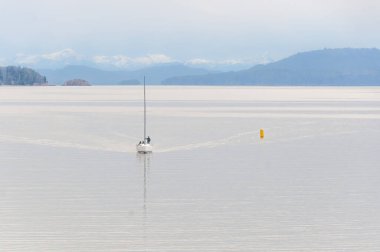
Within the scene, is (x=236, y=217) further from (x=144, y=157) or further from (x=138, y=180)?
(x=144, y=157)

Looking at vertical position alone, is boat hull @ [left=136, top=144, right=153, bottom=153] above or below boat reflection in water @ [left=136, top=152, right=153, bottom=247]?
above

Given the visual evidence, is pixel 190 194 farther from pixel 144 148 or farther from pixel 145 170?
pixel 144 148

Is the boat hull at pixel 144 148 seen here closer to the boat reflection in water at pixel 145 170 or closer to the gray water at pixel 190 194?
the boat reflection in water at pixel 145 170

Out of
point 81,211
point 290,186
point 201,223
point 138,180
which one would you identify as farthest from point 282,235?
point 138,180

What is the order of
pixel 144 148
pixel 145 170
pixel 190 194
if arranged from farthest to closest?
pixel 144 148 → pixel 145 170 → pixel 190 194

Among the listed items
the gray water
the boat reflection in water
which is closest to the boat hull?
the boat reflection in water

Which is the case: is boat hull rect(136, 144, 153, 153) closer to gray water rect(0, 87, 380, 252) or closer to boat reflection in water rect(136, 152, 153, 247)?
→ boat reflection in water rect(136, 152, 153, 247)

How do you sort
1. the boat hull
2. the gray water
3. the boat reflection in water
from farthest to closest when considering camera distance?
the boat hull → the boat reflection in water → the gray water

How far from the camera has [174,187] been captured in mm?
48500

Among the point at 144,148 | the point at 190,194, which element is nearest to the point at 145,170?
the point at 144,148

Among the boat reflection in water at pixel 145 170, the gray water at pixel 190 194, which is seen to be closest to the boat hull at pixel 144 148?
Result: the boat reflection in water at pixel 145 170

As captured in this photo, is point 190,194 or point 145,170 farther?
point 145,170

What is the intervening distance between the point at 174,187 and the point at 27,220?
12.5 m

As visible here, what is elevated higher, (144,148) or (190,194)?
(144,148)
